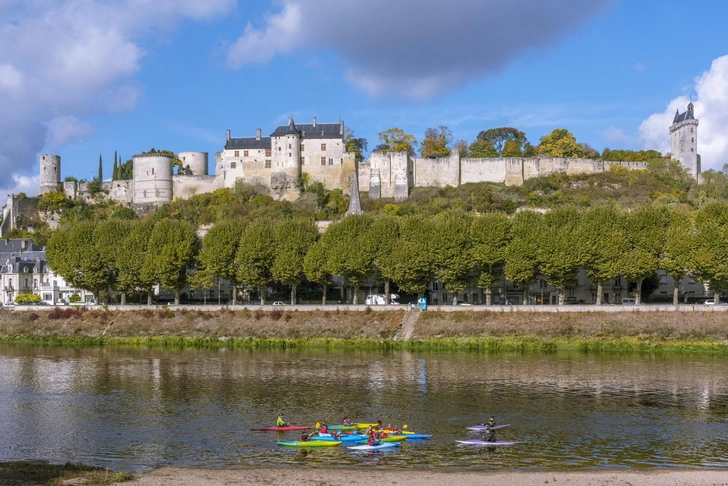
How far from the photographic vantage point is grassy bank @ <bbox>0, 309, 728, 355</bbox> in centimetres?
4712

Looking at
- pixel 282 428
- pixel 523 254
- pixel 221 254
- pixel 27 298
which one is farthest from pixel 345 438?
pixel 27 298

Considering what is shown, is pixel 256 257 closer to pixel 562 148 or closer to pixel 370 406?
pixel 370 406

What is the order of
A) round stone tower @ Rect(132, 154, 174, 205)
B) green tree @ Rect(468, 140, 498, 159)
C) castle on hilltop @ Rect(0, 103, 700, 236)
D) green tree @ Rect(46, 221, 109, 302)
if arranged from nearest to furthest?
green tree @ Rect(46, 221, 109, 302) → castle on hilltop @ Rect(0, 103, 700, 236) → round stone tower @ Rect(132, 154, 174, 205) → green tree @ Rect(468, 140, 498, 159)

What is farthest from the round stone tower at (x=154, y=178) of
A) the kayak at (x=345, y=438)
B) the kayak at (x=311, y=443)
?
the kayak at (x=311, y=443)

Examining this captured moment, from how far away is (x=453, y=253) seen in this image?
5519cm

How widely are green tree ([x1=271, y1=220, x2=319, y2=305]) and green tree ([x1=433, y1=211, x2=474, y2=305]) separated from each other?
32.6 feet

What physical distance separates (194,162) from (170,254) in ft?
179

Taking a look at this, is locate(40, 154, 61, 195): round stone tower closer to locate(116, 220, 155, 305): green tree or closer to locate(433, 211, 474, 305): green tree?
locate(116, 220, 155, 305): green tree

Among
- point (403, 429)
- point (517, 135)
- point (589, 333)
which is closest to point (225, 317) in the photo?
point (589, 333)

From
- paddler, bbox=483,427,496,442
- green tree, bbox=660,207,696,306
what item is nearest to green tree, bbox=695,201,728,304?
green tree, bbox=660,207,696,306

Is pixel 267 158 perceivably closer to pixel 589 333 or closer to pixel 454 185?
pixel 454 185

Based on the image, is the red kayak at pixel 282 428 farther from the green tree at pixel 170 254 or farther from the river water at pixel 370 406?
the green tree at pixel 170 254

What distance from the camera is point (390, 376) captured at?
37.4 meters

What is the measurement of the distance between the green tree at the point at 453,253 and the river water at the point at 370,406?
10.7 meters
